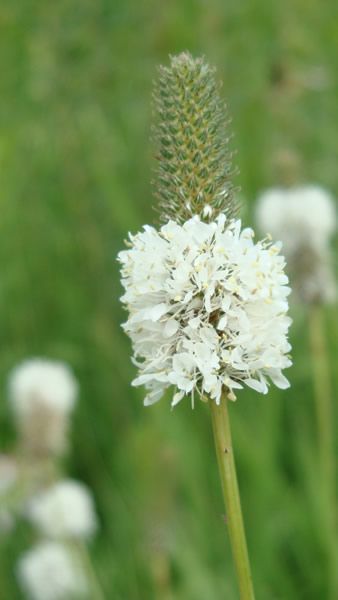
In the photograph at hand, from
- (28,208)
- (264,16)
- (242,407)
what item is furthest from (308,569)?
(264,16)

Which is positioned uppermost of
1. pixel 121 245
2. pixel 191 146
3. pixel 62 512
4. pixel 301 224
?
pixel 121 245

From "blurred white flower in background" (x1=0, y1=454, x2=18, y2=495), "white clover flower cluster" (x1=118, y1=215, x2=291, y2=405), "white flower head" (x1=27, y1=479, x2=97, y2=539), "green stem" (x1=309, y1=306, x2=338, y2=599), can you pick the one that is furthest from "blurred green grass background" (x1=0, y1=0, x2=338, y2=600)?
"white clover flower cluster" (x1=118, y1=215, x2=291, y2=405)

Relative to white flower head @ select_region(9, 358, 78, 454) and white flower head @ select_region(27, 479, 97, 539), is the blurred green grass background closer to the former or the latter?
white flower head @ select_region(27, 479, 97, 539)

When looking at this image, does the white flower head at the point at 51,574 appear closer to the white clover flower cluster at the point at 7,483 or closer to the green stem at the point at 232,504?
the white clover flower cluster at the point at 7,483

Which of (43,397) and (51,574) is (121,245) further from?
(51,574)

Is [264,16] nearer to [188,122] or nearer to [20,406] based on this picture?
[20,406]

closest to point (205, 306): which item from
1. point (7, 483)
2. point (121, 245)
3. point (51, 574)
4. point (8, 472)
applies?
point (7, 483)
